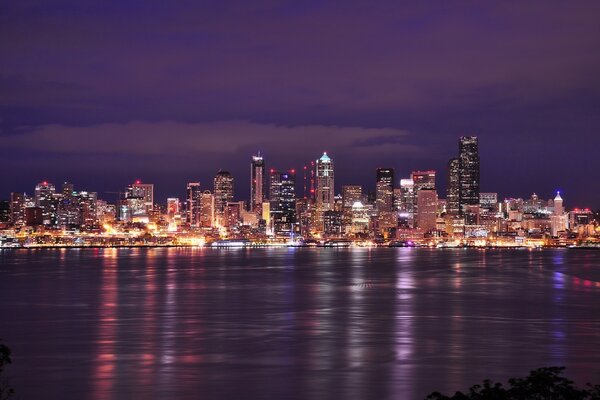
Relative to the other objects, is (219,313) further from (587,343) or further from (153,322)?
A: (587,343)

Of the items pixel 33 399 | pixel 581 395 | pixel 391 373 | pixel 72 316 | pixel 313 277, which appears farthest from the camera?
pixel 313 277

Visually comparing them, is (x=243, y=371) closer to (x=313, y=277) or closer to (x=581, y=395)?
(x=581, y=395)

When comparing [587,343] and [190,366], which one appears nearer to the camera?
[190,366]

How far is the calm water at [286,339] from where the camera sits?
32.6m

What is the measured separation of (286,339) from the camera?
145ft

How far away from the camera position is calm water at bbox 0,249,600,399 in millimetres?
32562

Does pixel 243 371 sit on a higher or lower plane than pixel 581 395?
lower

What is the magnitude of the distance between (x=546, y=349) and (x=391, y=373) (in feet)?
34.7

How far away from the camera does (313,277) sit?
10225cm

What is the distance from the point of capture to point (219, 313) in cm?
5747

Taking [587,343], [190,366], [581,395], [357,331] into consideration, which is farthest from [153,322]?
[581,395]

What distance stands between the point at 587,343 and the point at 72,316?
31.4 m

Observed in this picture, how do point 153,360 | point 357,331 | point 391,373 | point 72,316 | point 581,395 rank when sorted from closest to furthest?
1. point 581,395
2. point 391,373
3. point 153,360
4. point 357,331
5. point 72,316

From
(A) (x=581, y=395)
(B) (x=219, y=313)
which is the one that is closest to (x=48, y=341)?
(B) (x=219, y=313)
